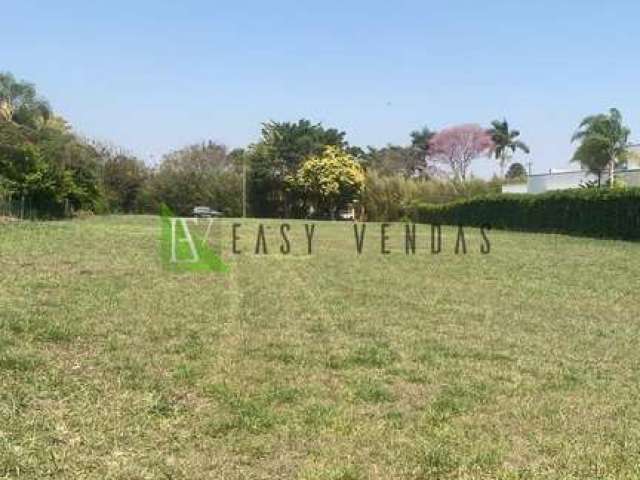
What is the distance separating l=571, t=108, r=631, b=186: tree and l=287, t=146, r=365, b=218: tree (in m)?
16.2

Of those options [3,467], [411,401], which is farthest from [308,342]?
[3,467]

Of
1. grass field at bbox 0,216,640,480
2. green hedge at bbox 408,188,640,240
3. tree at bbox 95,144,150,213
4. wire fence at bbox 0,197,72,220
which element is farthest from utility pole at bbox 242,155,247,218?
grass field at bbox 0,216,640,480

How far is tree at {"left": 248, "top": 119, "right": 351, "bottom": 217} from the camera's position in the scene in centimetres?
4784

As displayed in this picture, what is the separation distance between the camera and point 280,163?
158 ft

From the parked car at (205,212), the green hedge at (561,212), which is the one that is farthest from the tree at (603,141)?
the parked car at (205,212)

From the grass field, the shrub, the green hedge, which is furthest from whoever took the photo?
the shrub

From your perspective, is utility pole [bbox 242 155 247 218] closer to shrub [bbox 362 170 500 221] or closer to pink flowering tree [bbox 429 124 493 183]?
shrub [bbox 362 170 500 221]

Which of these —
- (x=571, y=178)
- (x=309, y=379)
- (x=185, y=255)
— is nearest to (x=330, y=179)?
(x=571, y=178)

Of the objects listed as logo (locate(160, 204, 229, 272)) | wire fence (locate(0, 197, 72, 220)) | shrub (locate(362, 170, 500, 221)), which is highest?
shrub (locate(362, 170, 500, 221))

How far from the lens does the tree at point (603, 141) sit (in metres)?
32.4

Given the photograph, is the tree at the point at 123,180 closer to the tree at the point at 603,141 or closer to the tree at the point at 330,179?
the tree at the point at 330,179

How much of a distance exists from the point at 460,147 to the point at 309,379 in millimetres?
51955

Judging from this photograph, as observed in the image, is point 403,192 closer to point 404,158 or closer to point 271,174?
point 271,174

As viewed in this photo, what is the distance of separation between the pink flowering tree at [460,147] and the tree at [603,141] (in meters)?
20.6
